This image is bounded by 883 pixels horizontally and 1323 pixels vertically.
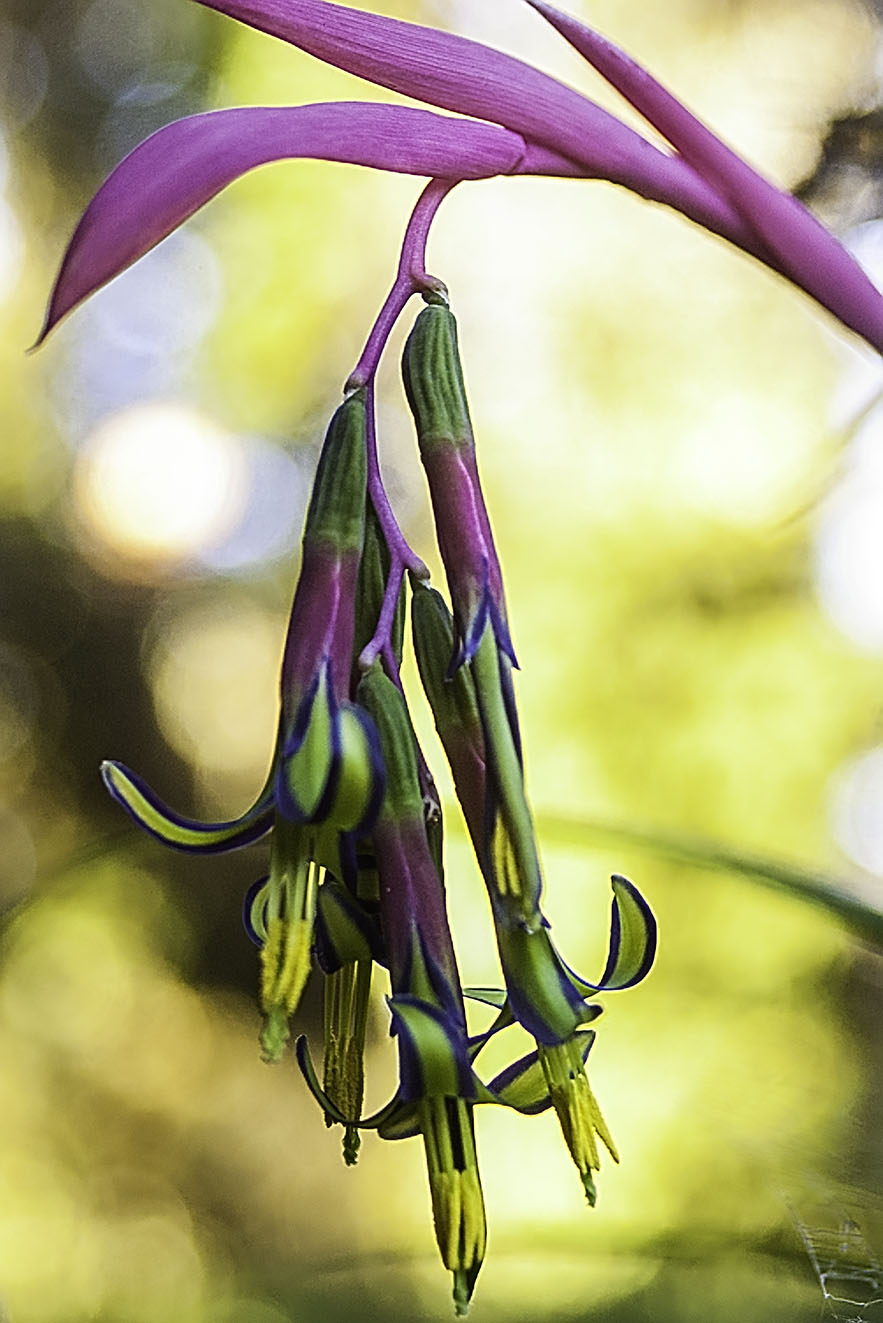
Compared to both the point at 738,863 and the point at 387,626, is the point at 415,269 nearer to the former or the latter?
the point at 387,626

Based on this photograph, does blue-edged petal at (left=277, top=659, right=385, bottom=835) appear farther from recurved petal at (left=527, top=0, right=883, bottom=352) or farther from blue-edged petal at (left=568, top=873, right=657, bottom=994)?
recurved petal at (left=527, top=0, right=883, bottom=352)

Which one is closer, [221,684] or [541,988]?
[541,988]

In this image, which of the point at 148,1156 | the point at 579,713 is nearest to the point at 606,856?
the point at 579,713

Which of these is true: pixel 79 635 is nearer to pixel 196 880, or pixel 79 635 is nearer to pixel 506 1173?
pixel 196 880

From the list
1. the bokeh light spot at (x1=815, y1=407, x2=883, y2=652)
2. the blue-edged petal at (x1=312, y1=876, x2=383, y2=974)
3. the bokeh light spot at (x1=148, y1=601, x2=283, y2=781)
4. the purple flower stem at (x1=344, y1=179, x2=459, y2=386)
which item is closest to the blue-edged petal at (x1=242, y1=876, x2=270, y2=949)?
the blue-edged petal at (x1=312, y1=876, x2=383, y2=974)

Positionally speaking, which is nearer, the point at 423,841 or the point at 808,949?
the point at 423,841

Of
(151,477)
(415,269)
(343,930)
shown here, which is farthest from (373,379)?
(151,477)
